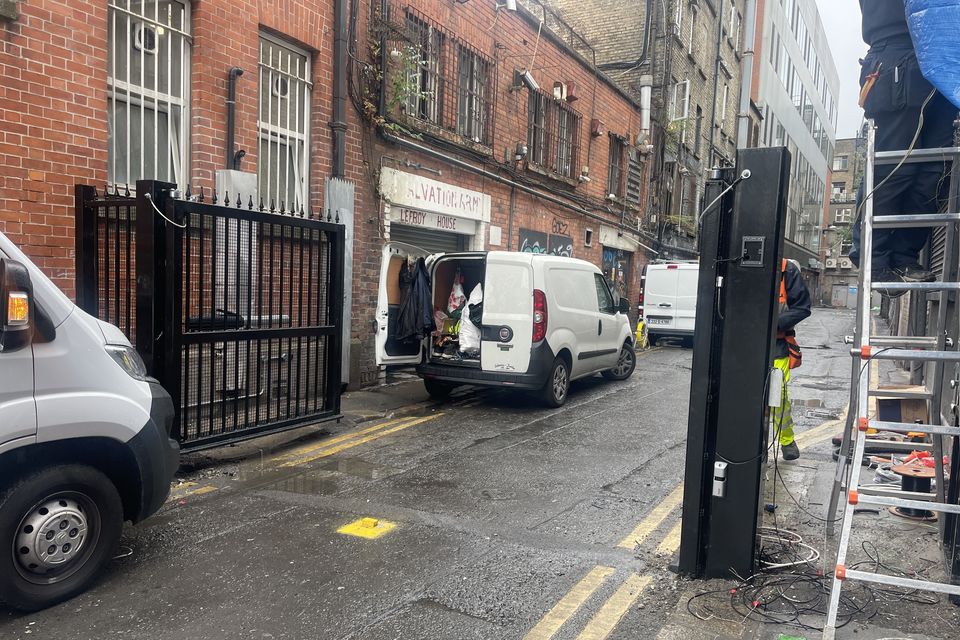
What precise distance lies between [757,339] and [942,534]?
1765 millimetres

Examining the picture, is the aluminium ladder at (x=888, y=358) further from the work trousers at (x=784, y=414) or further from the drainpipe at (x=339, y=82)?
the drainpipe at (x=339, y=82)

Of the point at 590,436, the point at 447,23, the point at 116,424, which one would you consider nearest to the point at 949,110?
the point at 590,436

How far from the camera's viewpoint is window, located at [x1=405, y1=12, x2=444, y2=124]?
10.6m

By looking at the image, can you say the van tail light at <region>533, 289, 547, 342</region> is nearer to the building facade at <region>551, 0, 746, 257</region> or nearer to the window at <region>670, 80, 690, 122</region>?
the building facade at <region>551, 0, 746, 257</region>

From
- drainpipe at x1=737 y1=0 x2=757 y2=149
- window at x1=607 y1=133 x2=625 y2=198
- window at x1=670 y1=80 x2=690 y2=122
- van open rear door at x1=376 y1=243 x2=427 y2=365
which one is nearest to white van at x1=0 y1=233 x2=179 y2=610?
van open rear door at x1=376 y1=243 x2=427 y2=365

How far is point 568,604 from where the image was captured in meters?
3.51

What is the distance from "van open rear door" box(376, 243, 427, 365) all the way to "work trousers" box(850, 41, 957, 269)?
519cm

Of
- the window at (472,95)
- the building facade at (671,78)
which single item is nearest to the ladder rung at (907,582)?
the window at (472,95)

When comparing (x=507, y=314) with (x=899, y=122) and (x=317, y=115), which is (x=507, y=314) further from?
(x=899, y=122)

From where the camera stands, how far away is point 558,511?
4930 millimetres

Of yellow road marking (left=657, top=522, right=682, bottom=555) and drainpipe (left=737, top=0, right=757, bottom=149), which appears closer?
yellow road marking (left=657, top=522, right=682, bottom=555)

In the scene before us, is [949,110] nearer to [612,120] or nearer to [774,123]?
[612,120]

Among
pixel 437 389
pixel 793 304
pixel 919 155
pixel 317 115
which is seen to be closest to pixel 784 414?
pixel 793 304

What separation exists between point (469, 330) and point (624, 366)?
3.76 meters
